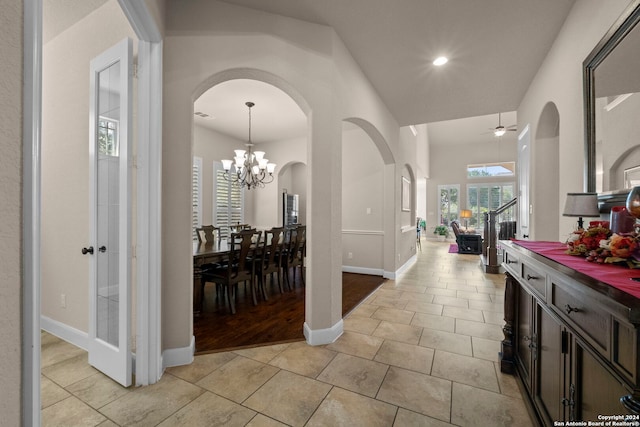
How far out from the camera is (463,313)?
3.39 metres

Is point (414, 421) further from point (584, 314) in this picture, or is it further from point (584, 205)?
point (584, 205)

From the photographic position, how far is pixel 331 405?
1.78 meters

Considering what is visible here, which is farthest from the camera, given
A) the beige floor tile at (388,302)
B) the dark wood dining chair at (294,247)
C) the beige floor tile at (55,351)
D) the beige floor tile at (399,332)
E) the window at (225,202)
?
the window at (225,202)

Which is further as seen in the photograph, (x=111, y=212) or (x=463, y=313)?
(x=463, y=313)

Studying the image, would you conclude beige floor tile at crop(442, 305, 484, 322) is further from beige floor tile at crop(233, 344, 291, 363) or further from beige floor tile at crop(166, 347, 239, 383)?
beige floor tile at crop(166, 347, 239, 383)

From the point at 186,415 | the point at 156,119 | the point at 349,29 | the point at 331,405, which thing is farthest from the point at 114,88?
the point at 331,405

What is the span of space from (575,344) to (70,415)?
2740 millimetres

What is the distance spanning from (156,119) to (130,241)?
0.90 metres

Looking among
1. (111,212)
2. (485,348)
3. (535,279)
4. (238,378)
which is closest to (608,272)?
(535,279)

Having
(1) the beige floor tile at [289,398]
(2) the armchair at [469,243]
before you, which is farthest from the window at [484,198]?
(1) the beige floor tile at [289,398]

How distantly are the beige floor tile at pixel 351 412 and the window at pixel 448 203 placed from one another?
11.8 m

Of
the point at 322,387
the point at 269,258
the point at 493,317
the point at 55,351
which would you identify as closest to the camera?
Answer: the point at 322,387

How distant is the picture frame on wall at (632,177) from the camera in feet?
5.15

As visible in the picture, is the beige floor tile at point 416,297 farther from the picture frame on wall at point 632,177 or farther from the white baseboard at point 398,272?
the picture frame on wall at point 632,177
